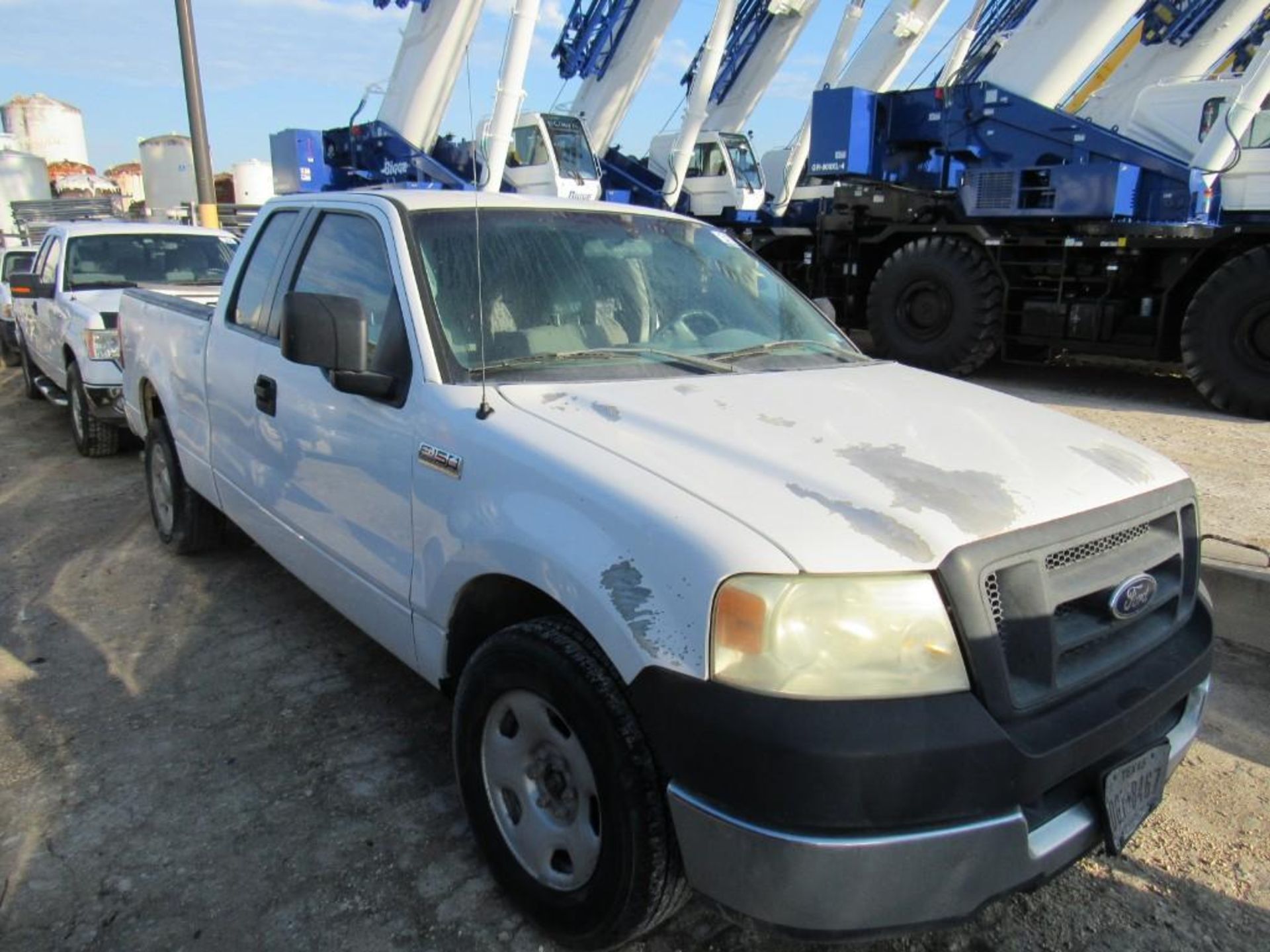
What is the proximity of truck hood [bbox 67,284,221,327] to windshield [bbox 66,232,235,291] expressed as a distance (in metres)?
0.21

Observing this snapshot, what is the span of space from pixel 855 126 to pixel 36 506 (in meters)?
9.36

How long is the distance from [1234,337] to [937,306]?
308cm

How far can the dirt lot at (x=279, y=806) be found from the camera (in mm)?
2365

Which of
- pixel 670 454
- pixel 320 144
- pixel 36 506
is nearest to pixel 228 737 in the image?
pixel 670 454

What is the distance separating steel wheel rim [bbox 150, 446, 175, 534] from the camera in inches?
193

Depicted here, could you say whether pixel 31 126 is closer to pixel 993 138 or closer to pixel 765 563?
pixel 993 138

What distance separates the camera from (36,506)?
6.00m

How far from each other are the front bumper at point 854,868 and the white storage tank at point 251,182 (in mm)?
36316

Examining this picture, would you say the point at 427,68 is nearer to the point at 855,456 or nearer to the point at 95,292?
the point at 95,292

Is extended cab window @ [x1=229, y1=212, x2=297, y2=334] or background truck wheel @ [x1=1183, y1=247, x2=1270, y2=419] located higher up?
extended cab window @ [x1=229, y1=212, x2=297, y2=334]

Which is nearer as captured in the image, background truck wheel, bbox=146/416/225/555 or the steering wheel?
the steering wheel

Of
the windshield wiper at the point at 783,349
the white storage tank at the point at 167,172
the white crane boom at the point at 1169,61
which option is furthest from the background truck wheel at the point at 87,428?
the white storage tank at the point at 167,172

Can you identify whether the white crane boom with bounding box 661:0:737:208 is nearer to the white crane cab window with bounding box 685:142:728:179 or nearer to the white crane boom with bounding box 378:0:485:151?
the white crane cab window with bounding box 685:142:728:179

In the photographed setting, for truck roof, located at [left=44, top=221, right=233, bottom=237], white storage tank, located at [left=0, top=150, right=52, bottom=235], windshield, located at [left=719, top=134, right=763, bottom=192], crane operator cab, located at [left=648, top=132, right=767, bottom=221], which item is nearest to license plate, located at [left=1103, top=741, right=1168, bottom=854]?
truck roof, located at [left=44, top=221, right=233, bottom=237]
